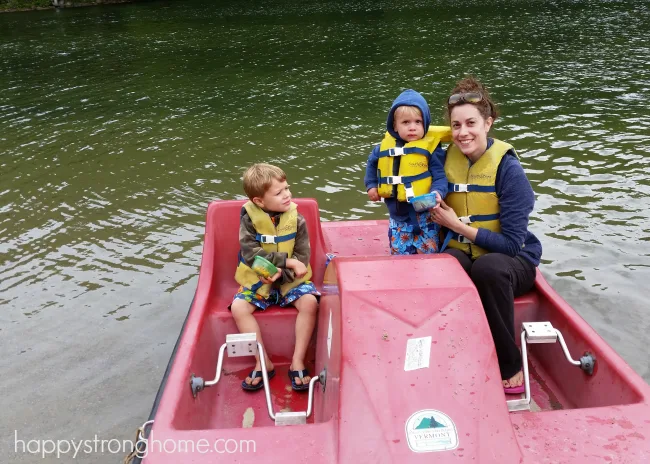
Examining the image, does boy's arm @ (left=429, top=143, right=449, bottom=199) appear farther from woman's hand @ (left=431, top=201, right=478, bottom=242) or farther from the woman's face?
the woman's face

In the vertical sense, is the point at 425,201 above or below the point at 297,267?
above

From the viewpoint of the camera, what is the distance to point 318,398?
2.72 meters

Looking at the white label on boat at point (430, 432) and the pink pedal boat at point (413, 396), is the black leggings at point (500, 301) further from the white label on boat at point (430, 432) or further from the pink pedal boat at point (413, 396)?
the white label on boat at point (430, 432)

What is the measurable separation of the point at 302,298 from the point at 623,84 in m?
7.96

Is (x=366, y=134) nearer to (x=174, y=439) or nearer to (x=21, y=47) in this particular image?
(x=174, y=439)

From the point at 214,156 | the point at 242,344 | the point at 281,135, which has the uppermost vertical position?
the point at 242,344

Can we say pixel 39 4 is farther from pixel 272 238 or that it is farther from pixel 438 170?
pixel 438 170

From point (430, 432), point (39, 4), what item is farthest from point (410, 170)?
point (39, 4)

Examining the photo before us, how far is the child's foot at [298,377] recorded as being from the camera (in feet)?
9.52

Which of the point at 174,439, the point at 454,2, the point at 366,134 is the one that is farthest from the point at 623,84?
the point at 454,2

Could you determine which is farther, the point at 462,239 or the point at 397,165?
the point at 397,165

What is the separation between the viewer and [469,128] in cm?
281

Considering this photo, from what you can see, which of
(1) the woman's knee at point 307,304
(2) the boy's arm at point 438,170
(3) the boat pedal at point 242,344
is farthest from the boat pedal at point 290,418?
(2) the boy's arm at point 438,170

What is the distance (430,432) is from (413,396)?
5.3 inches
